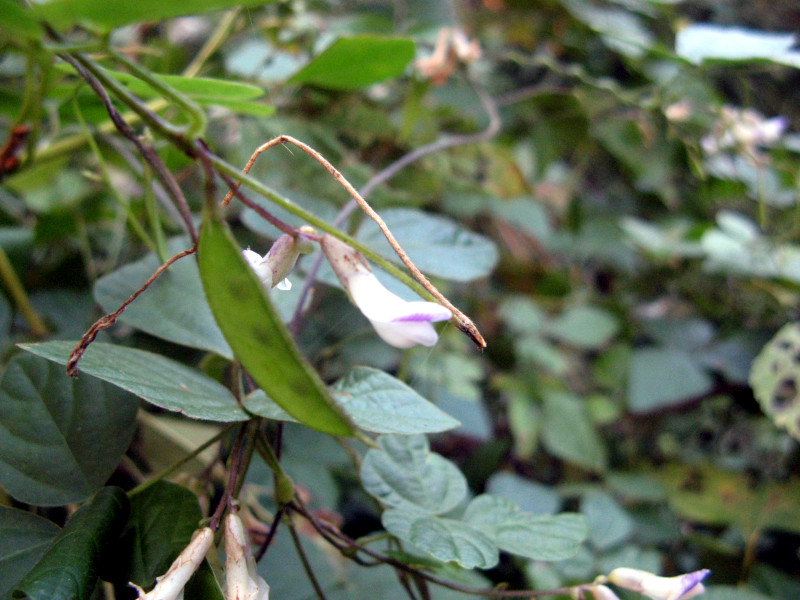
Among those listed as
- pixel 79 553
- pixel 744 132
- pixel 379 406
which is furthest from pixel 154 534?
pixel 744 132

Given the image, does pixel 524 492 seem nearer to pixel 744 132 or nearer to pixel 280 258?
pixel 280 258

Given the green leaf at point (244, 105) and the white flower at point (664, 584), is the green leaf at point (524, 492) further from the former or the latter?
the green leaf at point (244, 105)

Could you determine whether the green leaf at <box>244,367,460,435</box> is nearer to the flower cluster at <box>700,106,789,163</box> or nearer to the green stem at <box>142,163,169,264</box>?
the green stem at <box>142,163,169,264</box>

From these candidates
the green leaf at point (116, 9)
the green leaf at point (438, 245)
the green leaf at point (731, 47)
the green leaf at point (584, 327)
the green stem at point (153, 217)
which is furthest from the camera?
the green leaf at point (584, 327)

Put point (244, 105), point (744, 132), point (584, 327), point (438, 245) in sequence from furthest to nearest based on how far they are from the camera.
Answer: point (584, 327), point (744, 132), point (438, 245), point (244, 105)

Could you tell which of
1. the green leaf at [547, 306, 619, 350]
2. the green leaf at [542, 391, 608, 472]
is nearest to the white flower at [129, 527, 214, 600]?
the green leaf at [542, 391, 608, 472]

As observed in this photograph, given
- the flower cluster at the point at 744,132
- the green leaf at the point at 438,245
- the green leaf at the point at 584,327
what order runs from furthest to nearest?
the green leaf at the point at 584,327 → the flower cluster at the point at 744,132 → the green leaf at the point at 438,245

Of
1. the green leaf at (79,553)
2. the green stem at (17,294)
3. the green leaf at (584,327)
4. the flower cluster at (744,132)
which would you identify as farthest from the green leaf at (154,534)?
the flower cluster at (744,132)
